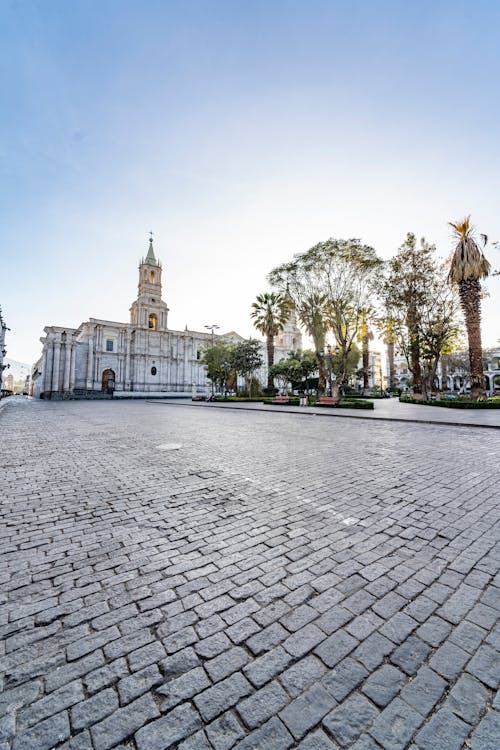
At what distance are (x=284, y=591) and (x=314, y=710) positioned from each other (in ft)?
2.87

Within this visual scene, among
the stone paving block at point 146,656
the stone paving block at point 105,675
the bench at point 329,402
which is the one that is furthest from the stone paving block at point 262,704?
the bench at point 329,402

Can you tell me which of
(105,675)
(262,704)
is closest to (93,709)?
(105,675)

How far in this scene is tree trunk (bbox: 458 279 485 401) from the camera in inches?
902

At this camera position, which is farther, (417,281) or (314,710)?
(417,281)

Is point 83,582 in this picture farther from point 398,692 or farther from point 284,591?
point 398,692

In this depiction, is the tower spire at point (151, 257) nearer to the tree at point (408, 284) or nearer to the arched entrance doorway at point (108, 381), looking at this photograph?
the arched entrance doorway at point (108, 381)

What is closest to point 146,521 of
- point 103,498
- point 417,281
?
point 103,498

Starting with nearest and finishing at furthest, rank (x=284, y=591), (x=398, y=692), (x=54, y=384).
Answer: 1. (x=398, y=692)
2. (x=284, y=591)
3. (x=54, y=384)

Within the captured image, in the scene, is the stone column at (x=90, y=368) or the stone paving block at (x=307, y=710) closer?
the stone paving block at (x=307, y=710)

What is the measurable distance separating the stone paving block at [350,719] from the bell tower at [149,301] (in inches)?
2318

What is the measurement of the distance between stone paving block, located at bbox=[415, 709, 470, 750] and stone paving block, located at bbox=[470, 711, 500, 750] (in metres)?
0.04

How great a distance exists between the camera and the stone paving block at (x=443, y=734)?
1.41 meters

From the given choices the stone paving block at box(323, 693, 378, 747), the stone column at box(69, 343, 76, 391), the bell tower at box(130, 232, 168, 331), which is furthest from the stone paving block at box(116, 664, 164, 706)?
the bell tower at box(130, 232, 168, 331)

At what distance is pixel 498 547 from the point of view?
9.95 ft
